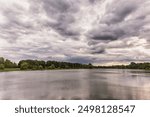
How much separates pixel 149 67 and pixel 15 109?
44.4 m

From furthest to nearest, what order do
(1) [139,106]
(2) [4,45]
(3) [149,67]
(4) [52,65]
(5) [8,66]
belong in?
(4) [52,65] < (5) [8,66] < (3) [149,67] < (2) [4,45] < (1) [139,106]

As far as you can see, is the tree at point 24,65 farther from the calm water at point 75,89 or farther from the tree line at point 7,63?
the calm water at point 75,89

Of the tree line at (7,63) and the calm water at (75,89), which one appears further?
the tree line at (7,63)

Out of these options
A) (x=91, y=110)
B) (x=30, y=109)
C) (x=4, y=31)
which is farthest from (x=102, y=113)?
(x=4, y=31)

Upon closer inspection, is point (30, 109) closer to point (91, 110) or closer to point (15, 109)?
point (15, 109)

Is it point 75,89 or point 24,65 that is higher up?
point 24,65

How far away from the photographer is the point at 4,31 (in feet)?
63.7

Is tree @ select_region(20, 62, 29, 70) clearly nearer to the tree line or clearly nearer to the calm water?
the tree line

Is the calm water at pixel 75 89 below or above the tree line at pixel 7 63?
below

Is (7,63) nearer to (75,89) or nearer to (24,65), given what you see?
(24,65)

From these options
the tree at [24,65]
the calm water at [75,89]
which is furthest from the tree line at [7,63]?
the calm water at [75,89]

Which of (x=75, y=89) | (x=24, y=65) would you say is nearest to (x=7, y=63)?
(x=24, y=65)

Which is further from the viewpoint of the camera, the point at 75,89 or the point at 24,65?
the point at 24,65

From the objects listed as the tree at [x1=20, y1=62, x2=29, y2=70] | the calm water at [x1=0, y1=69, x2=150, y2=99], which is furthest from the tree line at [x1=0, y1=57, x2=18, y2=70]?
the calm water at [x1=0, y1=69, x2=150, y2=99]
